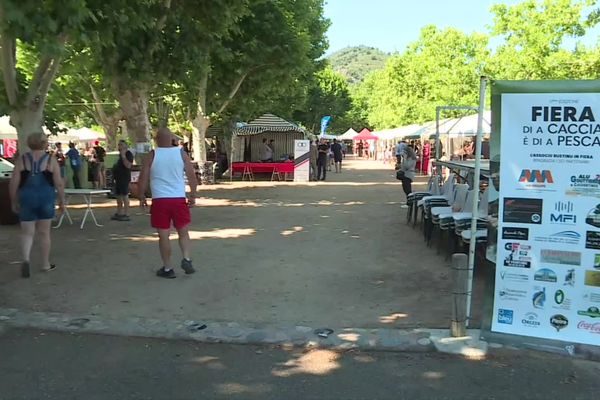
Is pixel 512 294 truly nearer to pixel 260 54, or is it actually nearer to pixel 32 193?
pixel 32 193

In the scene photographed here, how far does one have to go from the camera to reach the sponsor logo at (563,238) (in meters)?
4.28

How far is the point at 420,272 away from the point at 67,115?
25.9 metres

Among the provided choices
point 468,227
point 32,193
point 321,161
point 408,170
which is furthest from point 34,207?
point 321,161

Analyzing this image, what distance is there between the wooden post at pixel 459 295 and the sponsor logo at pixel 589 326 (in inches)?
34.0

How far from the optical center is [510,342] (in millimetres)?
4562

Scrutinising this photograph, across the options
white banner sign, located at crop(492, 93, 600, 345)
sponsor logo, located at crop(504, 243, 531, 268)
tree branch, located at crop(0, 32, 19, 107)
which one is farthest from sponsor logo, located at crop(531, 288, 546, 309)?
tree branch, located at crop(0, 32, 19, 107)

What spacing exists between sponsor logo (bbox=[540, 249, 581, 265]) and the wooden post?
0.62 metres

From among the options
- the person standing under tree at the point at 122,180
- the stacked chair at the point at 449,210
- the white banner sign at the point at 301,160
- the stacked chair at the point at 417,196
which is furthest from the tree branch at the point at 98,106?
the stacked chair at the point at 449,210

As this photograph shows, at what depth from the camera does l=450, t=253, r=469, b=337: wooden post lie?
4.70 meters

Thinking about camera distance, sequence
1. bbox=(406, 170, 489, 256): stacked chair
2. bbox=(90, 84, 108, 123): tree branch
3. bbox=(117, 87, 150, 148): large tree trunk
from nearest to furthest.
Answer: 1. bbox=(406, 170, 489, 256): stacked chair
2. bbox=(117, 87, 150, 148): large tree trunk
3. bbox=(90, 84, 108, 123): tree branch

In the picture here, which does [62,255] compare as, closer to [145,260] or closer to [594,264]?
[145,260]

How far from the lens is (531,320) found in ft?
14.8

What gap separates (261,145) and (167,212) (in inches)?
928

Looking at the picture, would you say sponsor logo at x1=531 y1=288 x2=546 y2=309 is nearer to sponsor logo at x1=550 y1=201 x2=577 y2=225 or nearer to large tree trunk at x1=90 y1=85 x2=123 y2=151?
sponsor logo at x1=550 y1=201 x2=577 y2=225
